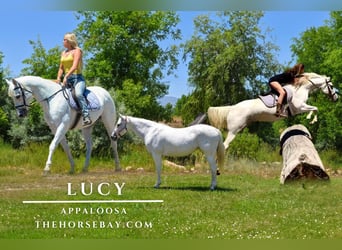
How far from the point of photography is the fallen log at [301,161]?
9984mm

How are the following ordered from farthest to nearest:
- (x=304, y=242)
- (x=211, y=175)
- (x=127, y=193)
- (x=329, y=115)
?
(x=329, y=115) < (x=211, y=175) < (x=127, y=193) < (x=304, y=242)

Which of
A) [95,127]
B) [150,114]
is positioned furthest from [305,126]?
[95,127]

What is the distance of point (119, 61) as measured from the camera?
10.5 metres

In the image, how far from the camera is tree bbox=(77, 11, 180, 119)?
974 centimetres

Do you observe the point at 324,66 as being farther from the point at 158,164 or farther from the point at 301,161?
the point at 158,164

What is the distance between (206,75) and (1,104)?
124 inches

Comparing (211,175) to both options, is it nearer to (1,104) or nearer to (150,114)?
(150,114)

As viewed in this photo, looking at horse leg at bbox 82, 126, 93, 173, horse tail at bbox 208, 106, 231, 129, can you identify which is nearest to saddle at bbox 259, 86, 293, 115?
horse tail at bbox 208, 106, 231, 129

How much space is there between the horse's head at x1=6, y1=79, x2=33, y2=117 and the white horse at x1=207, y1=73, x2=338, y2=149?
2.81 metres

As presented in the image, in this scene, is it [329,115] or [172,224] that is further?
[329,115]

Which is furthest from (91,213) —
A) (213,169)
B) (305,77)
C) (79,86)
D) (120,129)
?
(305,77)

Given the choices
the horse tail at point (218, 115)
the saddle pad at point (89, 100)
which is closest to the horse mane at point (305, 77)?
the horse tail at point (218, 115)

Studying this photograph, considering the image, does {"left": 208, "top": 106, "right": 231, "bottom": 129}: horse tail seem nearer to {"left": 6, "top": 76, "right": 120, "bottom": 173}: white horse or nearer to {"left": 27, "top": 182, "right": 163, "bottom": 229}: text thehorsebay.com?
{"left": 6, "top": 76, "right": 120, "bottom": 173}: white horse

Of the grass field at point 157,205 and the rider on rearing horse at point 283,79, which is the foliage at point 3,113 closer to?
the grass field at point 157,205
